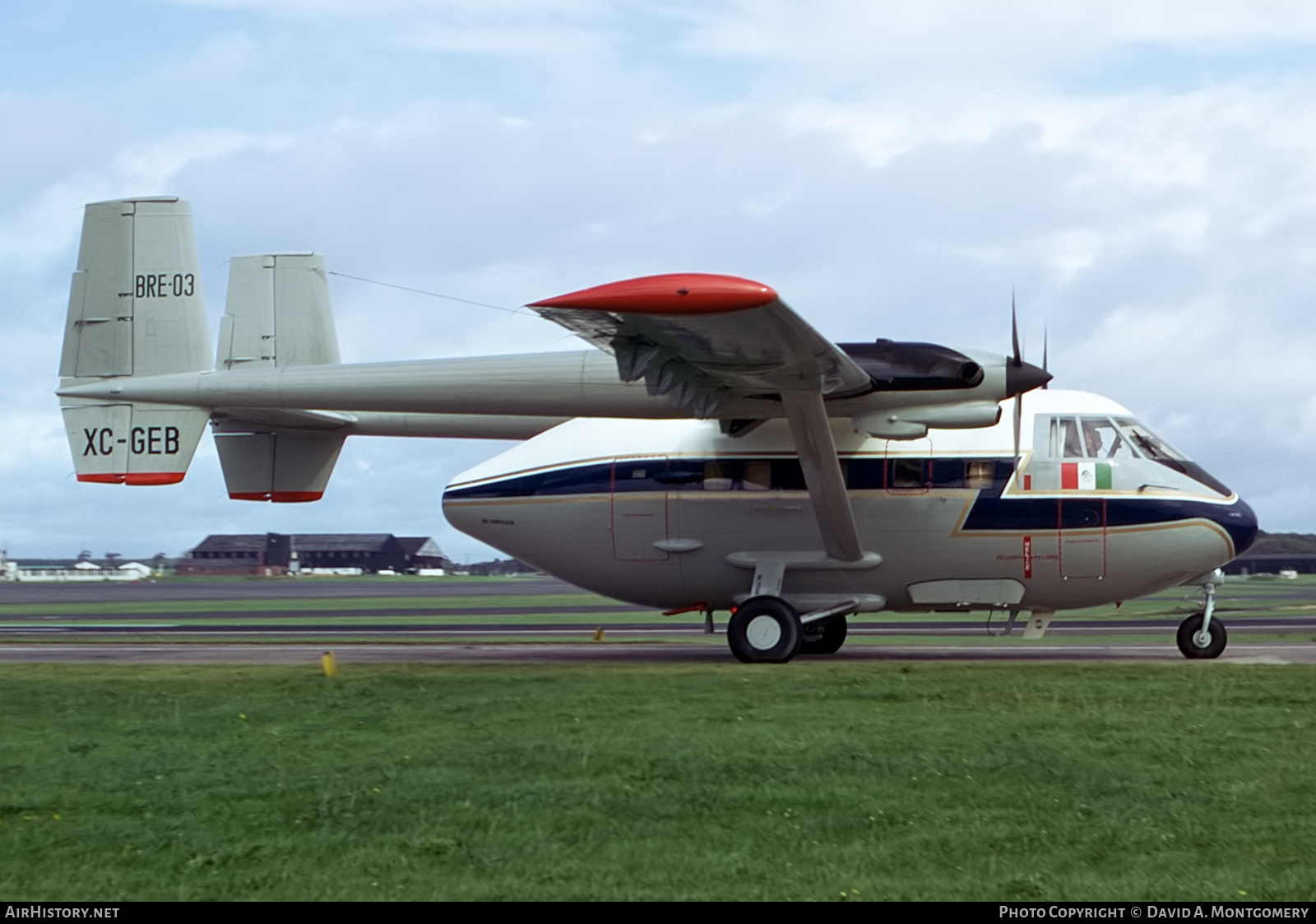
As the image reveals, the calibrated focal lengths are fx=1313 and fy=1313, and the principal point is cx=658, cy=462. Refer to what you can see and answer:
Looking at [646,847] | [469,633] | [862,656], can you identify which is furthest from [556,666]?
[469,633]

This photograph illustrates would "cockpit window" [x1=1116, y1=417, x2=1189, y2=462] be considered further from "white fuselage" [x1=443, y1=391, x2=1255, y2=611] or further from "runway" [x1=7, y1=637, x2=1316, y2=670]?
"runway" [x1=7, y1=637, x2=1316, y2=670]

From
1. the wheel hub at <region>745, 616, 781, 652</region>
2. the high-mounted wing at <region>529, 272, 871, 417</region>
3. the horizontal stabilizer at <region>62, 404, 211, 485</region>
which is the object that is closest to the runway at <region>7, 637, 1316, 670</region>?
the wheel hub at <region>745, 616, 781, 652</region>

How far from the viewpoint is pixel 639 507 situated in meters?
18.2

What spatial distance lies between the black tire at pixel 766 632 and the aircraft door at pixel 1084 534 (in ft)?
12.1

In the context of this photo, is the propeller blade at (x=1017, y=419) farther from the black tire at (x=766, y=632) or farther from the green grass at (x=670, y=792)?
the green grass at (x=670, y=792)

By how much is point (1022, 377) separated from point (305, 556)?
372 ft

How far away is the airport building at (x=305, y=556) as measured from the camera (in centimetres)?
12006

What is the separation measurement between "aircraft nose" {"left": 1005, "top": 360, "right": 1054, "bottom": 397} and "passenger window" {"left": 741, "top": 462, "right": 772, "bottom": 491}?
3.41m

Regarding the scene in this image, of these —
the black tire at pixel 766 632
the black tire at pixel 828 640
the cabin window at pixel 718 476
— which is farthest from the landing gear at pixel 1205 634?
the cabin window at pixel 718 476

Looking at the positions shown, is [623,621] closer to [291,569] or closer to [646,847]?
[646,847]

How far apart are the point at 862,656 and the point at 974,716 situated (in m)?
7.57

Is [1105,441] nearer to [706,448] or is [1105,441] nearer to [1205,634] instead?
[1205,634]

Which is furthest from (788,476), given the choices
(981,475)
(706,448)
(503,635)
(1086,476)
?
(503,635)

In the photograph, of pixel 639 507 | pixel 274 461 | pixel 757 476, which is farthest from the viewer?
pixel 274 461
